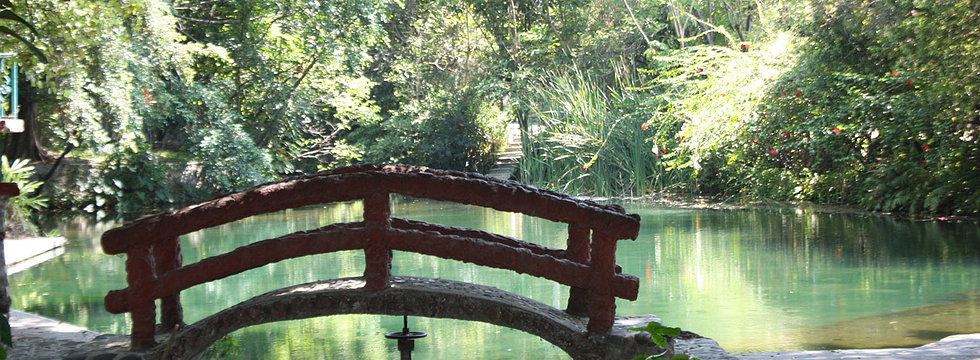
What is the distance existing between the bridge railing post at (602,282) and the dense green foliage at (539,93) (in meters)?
5.39

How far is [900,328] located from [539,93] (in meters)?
11.3

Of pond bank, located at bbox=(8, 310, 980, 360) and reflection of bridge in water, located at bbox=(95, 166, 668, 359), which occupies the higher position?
reflection of bridge in water, located at bbox=(95, 166, 668, 359)

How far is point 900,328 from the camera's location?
213 inches

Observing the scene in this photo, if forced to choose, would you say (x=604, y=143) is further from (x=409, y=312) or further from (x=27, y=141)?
(x=409, y=312)

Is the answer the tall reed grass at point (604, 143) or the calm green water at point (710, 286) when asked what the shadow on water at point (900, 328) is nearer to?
the calm green water at point (710, 286)

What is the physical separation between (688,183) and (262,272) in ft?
26.2

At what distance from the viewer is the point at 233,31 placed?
15742 millimetres

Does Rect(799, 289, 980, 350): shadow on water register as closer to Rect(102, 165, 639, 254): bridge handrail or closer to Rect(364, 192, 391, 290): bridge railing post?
Rect(102, 165, 639, 254): bridge handrail

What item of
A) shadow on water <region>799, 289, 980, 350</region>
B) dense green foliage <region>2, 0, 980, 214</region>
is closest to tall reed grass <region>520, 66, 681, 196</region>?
dense green foliage <region>2, 0, 980, 214</region>

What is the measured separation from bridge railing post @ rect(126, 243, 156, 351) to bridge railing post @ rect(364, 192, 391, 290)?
2.69 ft

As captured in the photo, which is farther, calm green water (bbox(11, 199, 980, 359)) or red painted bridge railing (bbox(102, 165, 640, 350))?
calm green water (bbox(11, 199, 980, 359))

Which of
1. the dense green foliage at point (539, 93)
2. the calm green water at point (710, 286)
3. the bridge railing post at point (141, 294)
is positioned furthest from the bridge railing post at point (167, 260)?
the dense green foliage at point (539, 93)

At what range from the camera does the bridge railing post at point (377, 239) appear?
3.31 m

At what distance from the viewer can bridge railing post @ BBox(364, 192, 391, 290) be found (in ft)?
10.9
